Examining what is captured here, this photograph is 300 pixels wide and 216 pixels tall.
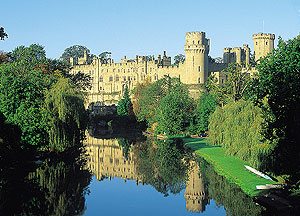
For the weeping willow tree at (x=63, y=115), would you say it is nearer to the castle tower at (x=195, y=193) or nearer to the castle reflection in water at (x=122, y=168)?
the castle reflection in water at (x=122, y=168)

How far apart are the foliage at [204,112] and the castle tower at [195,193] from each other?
18349mm

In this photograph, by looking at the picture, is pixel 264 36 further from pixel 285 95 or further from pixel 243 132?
pixel 285 95

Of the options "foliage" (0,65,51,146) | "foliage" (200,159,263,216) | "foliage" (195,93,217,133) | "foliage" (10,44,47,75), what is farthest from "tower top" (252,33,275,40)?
"foliage" (200,159,263,216)

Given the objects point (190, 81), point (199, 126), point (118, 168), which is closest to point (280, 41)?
point (118, 168)

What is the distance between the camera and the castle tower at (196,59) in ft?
248

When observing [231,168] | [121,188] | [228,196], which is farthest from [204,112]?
[228,196]

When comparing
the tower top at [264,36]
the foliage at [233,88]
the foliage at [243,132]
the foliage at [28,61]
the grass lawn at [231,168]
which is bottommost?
the grass lawn at [231,168]

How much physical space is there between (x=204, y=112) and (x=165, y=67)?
36.4 metres

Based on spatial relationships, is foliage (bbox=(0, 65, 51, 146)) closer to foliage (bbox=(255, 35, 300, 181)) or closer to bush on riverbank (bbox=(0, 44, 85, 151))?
bush on riverbank (bbox=(0, 44, 85, 151))

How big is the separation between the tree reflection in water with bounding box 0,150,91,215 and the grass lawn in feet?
22.7

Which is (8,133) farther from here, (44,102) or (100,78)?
(100,78)

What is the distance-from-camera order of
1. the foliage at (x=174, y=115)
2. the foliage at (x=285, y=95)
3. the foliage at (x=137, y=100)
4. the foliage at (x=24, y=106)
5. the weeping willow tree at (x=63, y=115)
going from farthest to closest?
the foliage at (x=137, y=100)
the foliage at (x=174, y=115)
the weeping willow tree at (x=63, y=115)
the foliage at (x=24, y=106)
the foliage at (x=285, y=95)

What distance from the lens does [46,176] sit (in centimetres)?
2648

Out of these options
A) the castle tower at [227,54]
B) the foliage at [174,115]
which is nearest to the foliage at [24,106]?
the foliage at [174,115]
